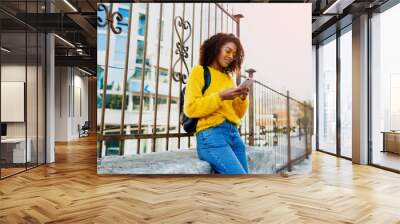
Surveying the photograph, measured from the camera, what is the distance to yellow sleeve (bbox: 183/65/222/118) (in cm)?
559

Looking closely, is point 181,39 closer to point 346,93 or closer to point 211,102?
point 211,102

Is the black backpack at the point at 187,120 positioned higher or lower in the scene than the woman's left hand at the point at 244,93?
lower

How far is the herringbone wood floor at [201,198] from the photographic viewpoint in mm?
3662

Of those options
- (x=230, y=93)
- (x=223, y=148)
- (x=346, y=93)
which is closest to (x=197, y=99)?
(x=230, y=93)

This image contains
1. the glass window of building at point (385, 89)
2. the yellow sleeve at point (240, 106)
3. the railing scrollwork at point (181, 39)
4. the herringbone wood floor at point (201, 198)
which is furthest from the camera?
the glass window of building at point (385, 89)

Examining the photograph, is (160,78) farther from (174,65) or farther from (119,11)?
(119,11)

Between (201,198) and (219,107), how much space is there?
62.9 inches

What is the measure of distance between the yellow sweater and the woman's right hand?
5 cm

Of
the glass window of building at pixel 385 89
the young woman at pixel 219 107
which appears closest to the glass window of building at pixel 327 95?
the glass window of building at pixel 385 89

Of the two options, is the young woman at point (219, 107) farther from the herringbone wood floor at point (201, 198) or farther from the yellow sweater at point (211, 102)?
the herringbone wood floor at point (201, 198)

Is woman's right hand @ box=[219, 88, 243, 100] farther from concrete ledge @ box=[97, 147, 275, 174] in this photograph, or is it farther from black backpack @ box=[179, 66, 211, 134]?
concrete ledge @ box=[97, 147, 275, 174]

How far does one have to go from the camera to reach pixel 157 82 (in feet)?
19.2

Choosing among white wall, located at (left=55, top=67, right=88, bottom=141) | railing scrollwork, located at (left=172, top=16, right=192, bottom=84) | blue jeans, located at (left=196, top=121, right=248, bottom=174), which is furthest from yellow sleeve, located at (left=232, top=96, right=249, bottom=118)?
white wall, located at (left=55, top=67, right=88, bottom=141)

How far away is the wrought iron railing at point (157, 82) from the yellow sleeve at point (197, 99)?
14 cm
